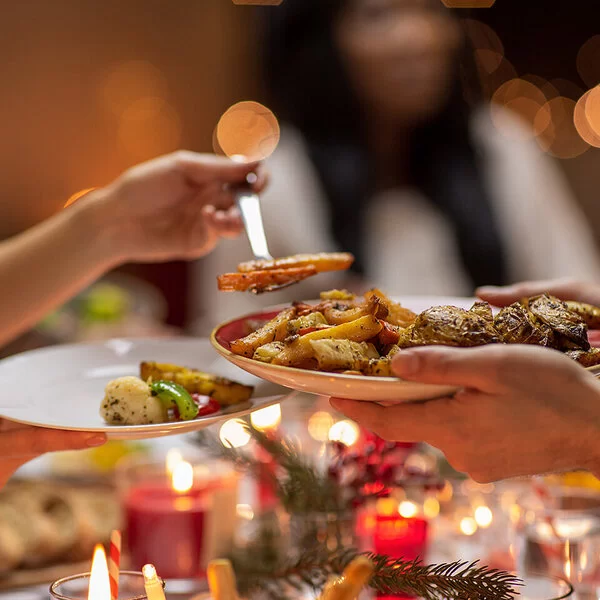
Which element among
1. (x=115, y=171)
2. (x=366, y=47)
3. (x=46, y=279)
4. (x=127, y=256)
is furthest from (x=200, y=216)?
(x=115, y=171)

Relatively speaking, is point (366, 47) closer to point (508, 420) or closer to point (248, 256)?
point (248, 256)

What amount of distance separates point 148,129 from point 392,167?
3.04m

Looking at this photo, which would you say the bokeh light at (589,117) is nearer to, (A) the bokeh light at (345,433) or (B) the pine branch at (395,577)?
(A) the bokeh light at (345,433)

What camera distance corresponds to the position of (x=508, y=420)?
0.75 metres

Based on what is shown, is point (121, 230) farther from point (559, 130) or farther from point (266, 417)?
point (559, 130)

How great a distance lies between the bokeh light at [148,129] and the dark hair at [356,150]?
8.77 ft

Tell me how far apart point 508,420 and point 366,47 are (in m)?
2.48

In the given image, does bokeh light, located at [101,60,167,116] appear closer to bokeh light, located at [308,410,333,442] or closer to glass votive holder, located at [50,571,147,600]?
bokeh light, located at [308,410,333,442]

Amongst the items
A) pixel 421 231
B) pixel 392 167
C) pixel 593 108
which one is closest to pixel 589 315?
pixel 421 231

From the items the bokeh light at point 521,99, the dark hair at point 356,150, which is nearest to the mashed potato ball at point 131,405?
the dark hair at point 356,150

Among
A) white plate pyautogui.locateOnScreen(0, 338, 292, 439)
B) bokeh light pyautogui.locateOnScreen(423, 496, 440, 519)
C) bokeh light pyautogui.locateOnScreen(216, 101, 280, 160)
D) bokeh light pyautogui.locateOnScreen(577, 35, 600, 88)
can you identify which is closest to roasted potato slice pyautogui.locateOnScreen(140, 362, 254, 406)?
white plate pyautogui.locateOnScreen(0, 338, 292, 439)

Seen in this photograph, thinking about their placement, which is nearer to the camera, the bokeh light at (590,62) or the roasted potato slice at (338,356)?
the roasted potato slice at (338,356)

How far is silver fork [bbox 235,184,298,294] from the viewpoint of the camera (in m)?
1.31

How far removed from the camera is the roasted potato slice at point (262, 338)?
913 millimetres
